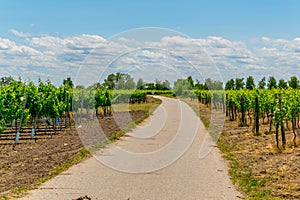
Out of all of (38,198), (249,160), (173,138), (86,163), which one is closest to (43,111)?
(173,138)

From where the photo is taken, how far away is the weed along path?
8.42 metres

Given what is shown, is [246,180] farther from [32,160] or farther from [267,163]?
[32,160]

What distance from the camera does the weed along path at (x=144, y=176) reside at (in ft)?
27.6

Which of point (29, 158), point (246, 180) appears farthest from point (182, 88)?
point (246, 180)

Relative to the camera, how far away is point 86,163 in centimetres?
1233

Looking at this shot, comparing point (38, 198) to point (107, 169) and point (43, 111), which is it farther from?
point (43, 111)

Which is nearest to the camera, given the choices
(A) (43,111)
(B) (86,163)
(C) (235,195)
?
(C) (235,195)

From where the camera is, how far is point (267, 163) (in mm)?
12508

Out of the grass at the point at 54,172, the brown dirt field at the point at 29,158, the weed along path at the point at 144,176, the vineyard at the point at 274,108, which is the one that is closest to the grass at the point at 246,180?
the weed along path at the point at 144,176

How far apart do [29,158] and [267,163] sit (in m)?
8.16

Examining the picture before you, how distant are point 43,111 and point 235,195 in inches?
646

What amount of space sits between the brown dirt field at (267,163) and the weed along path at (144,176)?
0.69 m

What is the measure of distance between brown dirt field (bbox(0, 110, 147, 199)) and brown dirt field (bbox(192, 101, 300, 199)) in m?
5.45

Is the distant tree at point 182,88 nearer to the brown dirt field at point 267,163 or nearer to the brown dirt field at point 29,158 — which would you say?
the brown dirt field at point 29,158
